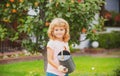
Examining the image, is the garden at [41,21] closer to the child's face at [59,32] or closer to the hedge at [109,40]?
the child's face at [59,32]

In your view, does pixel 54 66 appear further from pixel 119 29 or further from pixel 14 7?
pixel 119 29

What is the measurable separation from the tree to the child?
230 centimetres

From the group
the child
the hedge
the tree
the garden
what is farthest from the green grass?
the child

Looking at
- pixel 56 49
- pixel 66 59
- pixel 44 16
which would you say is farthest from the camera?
pixel 44 16

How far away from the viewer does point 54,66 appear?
6914 mm

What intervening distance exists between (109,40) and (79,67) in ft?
17.8

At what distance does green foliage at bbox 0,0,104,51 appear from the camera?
955 centimetres

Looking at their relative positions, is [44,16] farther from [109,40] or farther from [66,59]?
[109,40]

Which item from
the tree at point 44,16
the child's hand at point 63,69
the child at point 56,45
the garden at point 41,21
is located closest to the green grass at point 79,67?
the garden at point 41,21

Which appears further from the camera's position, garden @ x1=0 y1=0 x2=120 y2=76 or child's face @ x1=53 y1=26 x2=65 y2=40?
garden @ x1=0 y1=0 x2=120 y2=76

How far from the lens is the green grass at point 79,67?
44.3 feet

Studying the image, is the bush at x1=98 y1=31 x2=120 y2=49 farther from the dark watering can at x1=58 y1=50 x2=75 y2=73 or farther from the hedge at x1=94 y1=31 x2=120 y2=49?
the dark watering can at x1=58 y1=50 x2=75 y2=73

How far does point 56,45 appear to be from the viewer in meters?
6.99

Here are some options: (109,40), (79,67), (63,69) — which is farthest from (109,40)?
(63,69)
